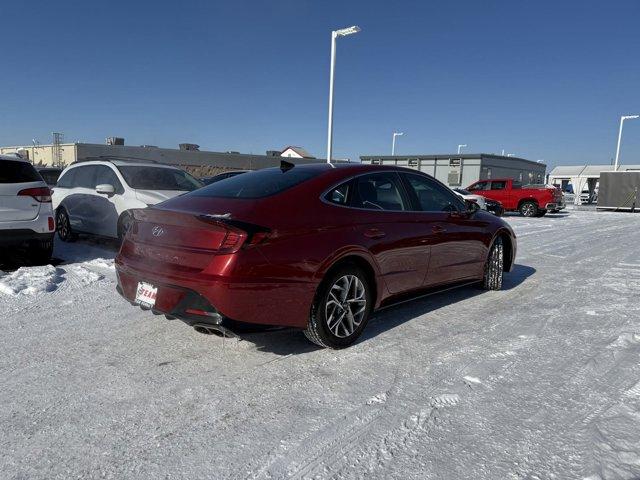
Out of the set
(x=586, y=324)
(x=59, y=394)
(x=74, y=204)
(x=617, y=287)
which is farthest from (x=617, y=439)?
(x=74, y=204)

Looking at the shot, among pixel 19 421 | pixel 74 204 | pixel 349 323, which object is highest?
pixel 74 204

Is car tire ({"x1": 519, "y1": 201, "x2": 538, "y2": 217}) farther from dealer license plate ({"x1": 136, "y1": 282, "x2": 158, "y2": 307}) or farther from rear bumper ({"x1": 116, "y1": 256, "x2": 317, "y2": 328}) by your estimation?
dealer license plate ({"x1": 136, "y1": 282, "x2": 158, "y2": 307})

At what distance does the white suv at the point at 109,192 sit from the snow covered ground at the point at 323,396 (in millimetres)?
2638

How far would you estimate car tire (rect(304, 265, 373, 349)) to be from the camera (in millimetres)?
3402

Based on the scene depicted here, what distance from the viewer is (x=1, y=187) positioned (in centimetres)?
578

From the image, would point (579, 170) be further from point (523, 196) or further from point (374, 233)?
point (374, 233)

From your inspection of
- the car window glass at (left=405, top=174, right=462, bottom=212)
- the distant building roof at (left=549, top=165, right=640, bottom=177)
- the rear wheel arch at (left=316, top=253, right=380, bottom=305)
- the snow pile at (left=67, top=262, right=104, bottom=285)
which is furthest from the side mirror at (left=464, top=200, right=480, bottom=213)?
the distant building roof at (left=549, top=165, right=640, bottom=177)

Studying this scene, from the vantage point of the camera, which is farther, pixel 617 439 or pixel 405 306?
pixel 405 306

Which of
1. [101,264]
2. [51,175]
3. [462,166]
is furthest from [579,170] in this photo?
[101,264]

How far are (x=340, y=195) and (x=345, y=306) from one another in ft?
2.95

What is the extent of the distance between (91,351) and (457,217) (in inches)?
145

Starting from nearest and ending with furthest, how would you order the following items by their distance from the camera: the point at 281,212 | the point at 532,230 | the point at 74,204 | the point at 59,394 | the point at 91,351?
1. the point at 59,394
2. the point at 281,212
3. the point at 91,351
4. the point at 74,204
5. the point at 532,230

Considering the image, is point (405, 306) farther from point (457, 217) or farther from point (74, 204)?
point (74, 204)

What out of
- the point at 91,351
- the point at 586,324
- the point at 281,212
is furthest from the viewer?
the point at 586,324
